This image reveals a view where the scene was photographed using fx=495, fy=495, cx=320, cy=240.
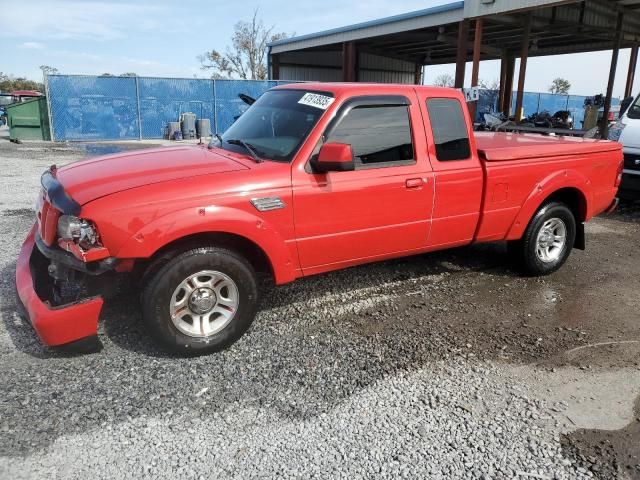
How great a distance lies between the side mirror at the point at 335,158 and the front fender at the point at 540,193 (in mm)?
2216

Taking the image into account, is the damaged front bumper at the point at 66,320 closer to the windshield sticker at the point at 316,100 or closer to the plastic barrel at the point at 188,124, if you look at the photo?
the windshield sticker at the point at 316,100

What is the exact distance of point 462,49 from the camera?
1734 centimetres

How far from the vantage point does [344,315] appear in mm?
4180

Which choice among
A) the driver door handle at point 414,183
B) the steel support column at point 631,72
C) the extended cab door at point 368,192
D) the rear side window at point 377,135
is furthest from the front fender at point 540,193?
the steel support column at point 631,72

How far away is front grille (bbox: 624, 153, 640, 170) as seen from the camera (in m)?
8.12

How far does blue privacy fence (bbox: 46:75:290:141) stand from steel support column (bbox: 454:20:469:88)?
8.98 m

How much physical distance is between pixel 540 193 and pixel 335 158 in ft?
8.44

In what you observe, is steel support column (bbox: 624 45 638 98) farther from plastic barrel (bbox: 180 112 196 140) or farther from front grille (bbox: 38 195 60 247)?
front grille (bbox: 38 195 60 247)

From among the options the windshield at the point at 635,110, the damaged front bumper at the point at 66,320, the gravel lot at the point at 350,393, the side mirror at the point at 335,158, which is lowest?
the gravel lot at the point at 350,393

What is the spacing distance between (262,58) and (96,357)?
165ft

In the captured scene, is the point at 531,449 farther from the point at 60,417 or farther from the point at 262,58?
the point at 262,58

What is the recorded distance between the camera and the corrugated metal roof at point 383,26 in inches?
668

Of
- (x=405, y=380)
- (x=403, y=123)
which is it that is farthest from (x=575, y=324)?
(x=403, y=123)

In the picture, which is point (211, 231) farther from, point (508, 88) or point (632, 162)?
point (508, 88)
